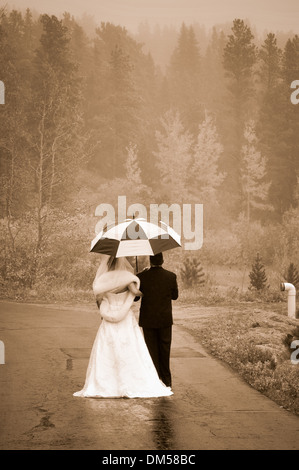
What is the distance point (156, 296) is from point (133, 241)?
89cm

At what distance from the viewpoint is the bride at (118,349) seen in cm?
948

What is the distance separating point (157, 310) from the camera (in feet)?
32.2

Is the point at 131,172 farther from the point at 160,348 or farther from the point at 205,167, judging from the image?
the point at 160,348

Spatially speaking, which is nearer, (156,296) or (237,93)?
(156,296)

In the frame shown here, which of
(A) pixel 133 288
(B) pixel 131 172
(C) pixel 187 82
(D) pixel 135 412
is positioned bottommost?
(D) pixel 135 412

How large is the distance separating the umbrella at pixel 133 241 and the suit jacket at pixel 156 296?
0.48 m

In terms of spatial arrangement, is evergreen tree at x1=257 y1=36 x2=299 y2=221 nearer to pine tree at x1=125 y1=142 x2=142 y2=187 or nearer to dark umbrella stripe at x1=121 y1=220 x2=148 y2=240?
pine tree at x1=125 y1=142 x2=142 y2=187

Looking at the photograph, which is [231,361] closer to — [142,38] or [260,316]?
[260,316]

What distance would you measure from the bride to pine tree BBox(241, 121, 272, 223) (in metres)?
50.5

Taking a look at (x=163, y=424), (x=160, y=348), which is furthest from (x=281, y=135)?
(x=163, y=424)

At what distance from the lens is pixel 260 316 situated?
63.3 feet

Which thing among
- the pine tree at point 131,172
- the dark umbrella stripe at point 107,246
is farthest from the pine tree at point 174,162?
the dark umbrella stripe at point 107,246
